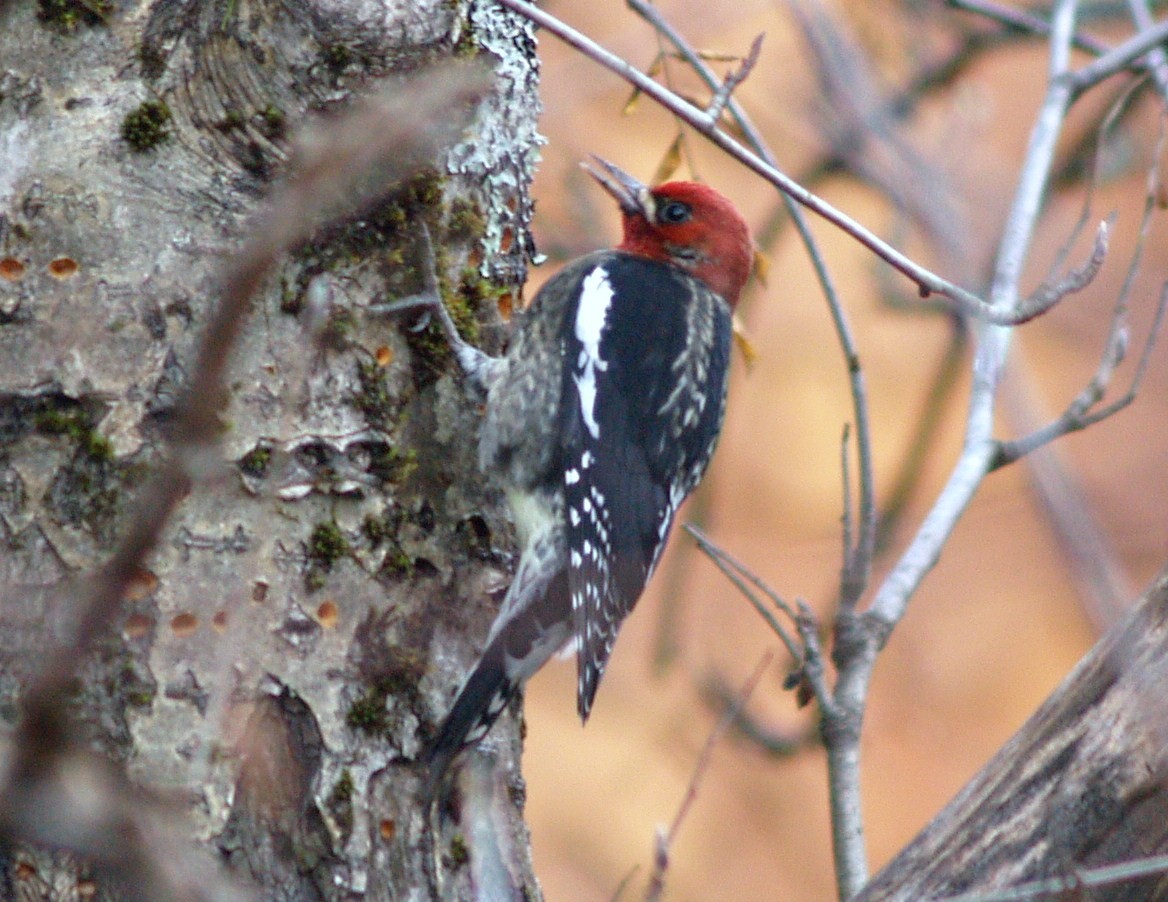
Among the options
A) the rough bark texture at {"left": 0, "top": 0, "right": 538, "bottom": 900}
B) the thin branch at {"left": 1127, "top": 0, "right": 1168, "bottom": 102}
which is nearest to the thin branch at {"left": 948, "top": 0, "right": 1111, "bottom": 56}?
the thin branch at {"left": 1127, "top": 0, "right": 1168, "bottom": 102}

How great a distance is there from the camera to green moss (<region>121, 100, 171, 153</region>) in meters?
2.36

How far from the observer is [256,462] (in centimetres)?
238

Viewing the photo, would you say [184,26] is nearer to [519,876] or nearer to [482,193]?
[482,193]

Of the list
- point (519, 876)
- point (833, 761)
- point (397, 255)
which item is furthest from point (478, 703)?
point (397, 255)

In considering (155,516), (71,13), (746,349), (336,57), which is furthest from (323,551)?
(155,516)

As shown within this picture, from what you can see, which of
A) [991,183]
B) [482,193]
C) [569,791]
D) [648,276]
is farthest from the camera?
[569,791]

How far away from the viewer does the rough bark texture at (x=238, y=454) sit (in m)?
2.22

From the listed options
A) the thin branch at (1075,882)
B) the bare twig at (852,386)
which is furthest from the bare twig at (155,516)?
the bare twig at (852,386)

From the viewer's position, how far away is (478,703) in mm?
2498

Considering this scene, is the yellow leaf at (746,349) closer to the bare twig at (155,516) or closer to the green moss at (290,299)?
the green moss at (290,299)

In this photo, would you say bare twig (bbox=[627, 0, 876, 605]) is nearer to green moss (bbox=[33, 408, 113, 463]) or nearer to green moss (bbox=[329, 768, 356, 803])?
green moss (bbox=[329, 768, 356, 803])

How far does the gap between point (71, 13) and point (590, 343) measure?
4.82 ft

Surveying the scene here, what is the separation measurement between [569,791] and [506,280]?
3.70 meters

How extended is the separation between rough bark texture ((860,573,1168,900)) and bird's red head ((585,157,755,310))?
2148 millimetres
